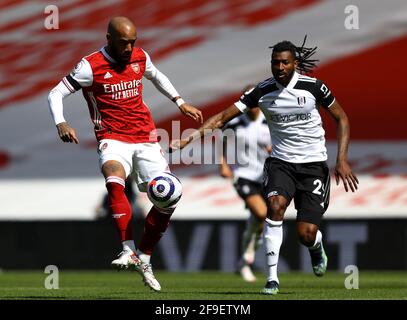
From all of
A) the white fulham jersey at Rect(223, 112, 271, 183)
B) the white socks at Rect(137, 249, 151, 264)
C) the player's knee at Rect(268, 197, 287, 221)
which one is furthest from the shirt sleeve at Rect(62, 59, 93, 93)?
the white fulham jersey at Rect(223, 112, 271, 183)

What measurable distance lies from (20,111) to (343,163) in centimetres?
1190

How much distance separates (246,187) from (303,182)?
4.43 meters

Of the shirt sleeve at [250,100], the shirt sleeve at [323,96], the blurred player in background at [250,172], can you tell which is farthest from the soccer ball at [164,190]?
the blurred player in background at [250,172]

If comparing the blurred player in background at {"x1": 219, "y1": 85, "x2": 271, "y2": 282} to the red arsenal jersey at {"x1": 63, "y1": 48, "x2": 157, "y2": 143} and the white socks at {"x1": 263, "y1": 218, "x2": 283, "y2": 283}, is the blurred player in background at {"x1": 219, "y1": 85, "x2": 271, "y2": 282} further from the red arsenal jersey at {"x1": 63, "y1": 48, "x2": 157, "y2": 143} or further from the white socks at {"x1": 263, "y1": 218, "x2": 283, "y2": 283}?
the red arsenal jersey at {"x1": 63, "y1": 48, "x2": 157, "y2": 143}

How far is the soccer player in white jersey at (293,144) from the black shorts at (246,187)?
13.8ft

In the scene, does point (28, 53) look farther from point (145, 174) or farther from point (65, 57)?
point (145, 174)

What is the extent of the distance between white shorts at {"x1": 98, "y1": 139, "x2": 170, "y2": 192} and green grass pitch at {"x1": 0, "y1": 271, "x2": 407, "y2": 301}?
1.12m

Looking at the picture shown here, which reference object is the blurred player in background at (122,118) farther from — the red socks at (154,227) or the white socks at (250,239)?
the white socks at (250,239)

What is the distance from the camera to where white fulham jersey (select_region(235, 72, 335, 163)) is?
34.0 ft

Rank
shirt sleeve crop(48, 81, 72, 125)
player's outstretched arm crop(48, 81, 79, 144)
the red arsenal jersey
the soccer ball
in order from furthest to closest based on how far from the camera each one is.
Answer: the red arsenal jersey, the soccer ball, shirt sleeve crop(48, 81, 72, 125), player's outstretched arm crop(48, 81, 79, 144)

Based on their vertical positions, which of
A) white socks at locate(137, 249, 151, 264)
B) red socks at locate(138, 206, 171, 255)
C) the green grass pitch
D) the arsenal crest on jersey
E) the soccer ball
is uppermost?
the arsenal crest on jersey

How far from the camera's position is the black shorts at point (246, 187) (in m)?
14.9

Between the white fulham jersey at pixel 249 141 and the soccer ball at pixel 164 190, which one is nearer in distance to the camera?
the soccer ball at pixel 164 190

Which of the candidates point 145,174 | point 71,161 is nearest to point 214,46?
point 71,161
